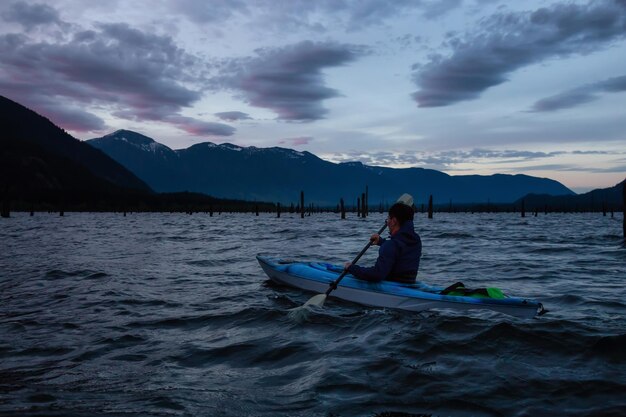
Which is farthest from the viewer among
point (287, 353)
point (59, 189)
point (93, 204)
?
point (59, 189)

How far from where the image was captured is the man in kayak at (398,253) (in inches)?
315

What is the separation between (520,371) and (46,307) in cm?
782

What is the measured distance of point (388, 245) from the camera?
26.3 ft

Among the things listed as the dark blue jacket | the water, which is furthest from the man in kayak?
the water

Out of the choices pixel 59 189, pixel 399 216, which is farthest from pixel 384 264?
pixel 59 189

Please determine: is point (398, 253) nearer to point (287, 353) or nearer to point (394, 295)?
point (394, 295)

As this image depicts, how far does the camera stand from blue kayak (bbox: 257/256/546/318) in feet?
23.5

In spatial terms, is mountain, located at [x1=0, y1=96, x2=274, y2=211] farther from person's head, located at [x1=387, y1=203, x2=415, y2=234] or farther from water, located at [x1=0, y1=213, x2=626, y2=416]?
person's head, located at [x1=387, y1=203, x2=415, y2=234]

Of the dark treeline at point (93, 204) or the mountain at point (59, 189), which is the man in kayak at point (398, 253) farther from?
the dark treeline at point (93, 204)

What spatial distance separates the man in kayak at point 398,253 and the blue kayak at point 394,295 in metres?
0.22

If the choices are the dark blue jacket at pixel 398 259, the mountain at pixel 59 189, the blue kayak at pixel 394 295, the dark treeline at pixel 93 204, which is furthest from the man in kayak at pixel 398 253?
the dark treeline at pixel 93 204

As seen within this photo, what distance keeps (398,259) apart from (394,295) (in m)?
0.67

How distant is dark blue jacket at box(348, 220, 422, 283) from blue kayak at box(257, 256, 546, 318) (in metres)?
0.20

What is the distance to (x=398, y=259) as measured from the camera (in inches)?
→ 327
